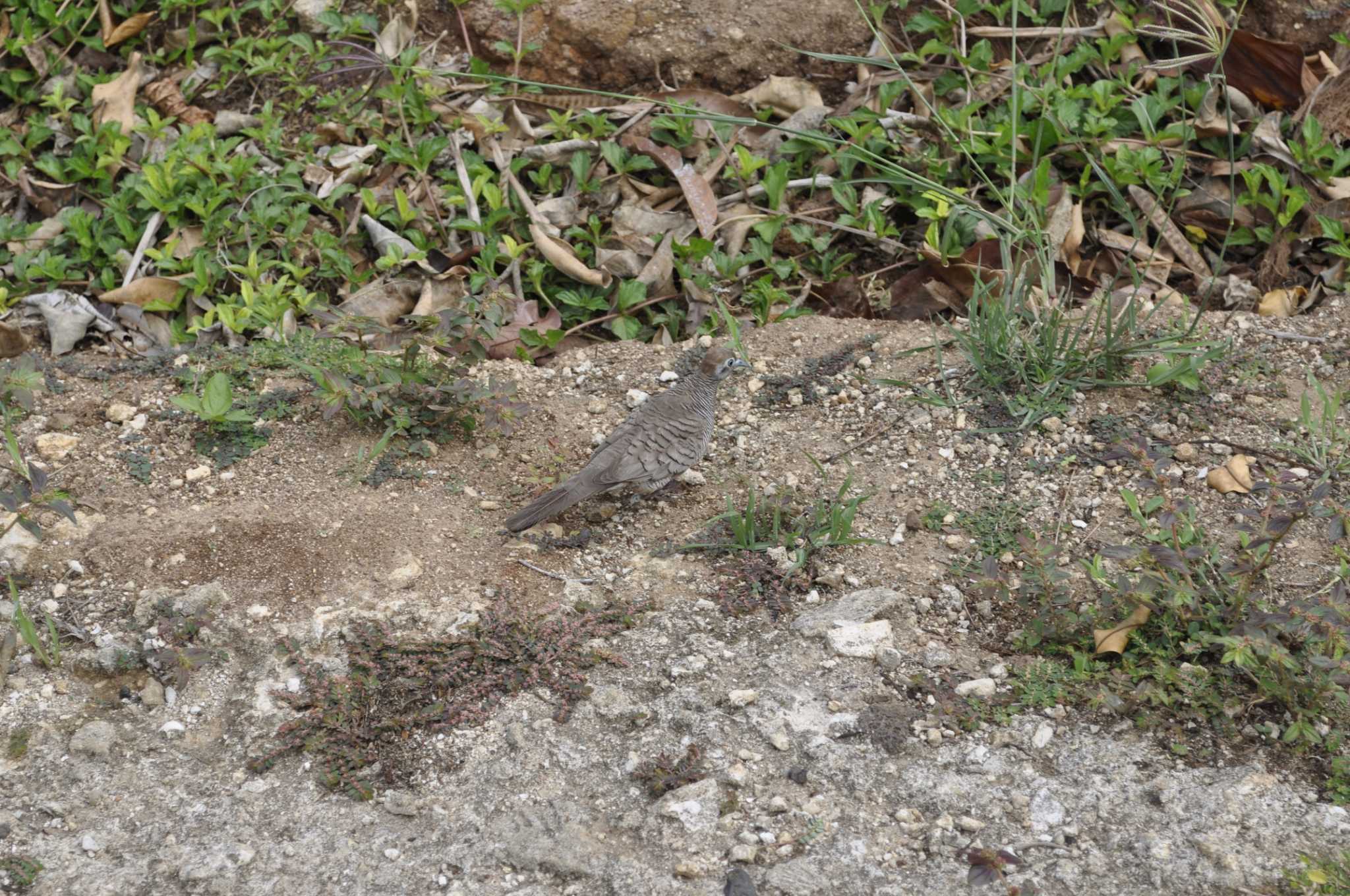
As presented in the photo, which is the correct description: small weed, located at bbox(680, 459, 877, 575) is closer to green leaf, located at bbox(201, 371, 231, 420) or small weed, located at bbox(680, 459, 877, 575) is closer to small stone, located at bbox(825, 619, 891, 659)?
small stone, located at bbox(825, 619, 891, 659)

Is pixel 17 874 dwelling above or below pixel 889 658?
below

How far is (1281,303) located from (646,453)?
9.36ft

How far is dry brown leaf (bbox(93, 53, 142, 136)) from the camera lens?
611cm

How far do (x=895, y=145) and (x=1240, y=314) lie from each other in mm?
Result: 1661

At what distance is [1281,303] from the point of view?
203 inches

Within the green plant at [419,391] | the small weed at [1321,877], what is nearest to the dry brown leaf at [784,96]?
the green plant at [419,391]

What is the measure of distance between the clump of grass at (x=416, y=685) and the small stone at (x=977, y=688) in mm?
964

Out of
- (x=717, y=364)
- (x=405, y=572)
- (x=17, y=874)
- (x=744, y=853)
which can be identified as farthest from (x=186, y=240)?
(x=744, y=853)

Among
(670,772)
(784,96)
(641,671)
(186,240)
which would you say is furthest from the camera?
(784,96)

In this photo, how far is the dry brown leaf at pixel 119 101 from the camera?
6.11m

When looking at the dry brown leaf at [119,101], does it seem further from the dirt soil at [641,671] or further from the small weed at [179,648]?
the small weed at [179,648]

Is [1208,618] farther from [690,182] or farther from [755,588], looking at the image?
[690,182]

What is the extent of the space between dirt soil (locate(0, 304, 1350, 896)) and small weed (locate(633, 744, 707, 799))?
0.03 m

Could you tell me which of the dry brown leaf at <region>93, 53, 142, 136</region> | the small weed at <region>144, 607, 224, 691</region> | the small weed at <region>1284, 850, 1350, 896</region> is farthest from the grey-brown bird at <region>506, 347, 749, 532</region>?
the dry brown leaf at <region>93, 53, 142, 136</region>
